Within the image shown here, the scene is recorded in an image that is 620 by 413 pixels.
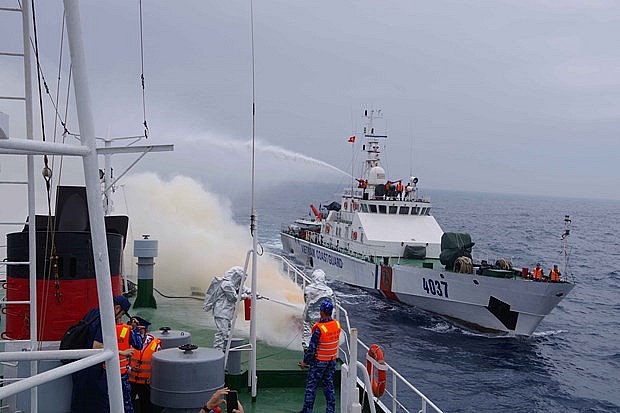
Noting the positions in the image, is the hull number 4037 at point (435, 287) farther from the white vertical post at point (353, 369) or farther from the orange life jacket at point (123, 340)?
the orange life jacket at point (123, 340)

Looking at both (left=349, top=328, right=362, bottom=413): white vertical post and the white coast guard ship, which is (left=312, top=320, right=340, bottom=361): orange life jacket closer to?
(left=349, top=328, right=362, bottom=413): white vertical post

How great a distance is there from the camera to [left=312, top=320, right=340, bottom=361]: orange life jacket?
6270mm

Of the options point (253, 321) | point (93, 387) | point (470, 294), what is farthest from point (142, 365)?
point (470, 294)

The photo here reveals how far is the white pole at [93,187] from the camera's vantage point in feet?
8.23

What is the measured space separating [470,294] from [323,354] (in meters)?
17.9

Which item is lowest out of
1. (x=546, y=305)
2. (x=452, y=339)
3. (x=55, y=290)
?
(x=452, y=339)

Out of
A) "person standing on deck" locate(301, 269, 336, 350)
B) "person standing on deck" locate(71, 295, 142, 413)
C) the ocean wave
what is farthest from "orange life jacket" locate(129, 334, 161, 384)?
the ocean wave

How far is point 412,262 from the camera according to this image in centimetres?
2795

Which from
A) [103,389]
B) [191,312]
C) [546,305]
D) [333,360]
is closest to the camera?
[103,389]

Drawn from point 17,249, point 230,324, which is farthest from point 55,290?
point 230,324

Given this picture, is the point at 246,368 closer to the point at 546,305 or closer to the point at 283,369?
the point at 283,369

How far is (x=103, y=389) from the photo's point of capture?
482cm

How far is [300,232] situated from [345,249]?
7350 millimetres

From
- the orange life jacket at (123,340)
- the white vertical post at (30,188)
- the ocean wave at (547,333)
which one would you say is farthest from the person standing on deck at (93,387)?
the ocean wave at (547,333)
